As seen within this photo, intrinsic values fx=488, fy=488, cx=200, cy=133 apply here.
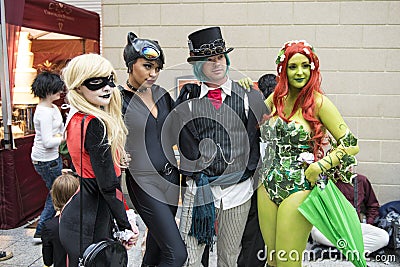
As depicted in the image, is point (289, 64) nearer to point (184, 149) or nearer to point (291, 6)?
point (184, 149)

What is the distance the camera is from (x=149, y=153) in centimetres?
267

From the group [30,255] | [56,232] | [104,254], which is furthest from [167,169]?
[30,255]

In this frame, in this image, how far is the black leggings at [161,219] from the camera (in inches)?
104

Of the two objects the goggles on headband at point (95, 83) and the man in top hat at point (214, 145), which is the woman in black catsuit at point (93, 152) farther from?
the man in top hat at point (214, 145)

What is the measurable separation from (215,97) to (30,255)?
242 cm

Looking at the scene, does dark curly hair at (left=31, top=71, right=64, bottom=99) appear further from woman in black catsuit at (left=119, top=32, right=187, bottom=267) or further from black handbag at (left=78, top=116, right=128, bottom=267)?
black handbag at (left=78, top=116, right=128, bottom=267)

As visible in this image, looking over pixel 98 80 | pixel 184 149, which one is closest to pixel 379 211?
pixel 184 149

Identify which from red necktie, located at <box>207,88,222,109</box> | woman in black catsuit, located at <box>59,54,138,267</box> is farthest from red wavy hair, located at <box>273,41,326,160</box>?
woman in black catsuit, located at <box>59,54,138,267</box>

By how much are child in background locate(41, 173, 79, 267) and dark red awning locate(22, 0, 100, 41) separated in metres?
1.99

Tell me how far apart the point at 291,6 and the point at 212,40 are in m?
2.36

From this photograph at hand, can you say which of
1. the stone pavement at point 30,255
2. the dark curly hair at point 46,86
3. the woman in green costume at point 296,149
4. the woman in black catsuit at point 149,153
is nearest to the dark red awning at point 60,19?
the dark curly hair at point 46,86

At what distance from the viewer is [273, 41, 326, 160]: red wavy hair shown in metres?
2.61

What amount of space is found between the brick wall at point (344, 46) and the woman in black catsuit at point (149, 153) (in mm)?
2182

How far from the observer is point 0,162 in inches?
184
